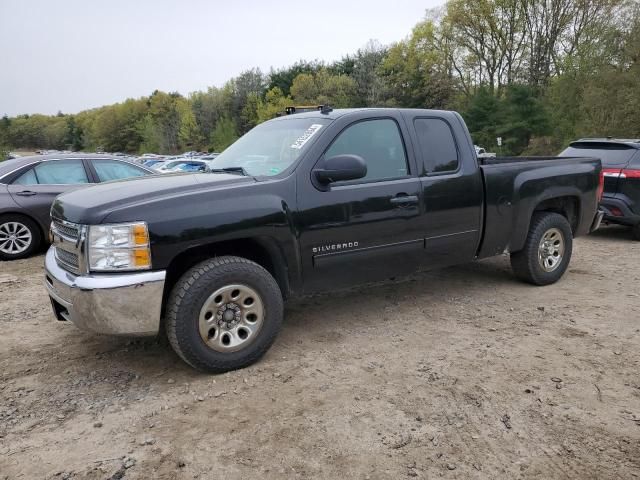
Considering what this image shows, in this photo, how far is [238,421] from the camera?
2.97 meters

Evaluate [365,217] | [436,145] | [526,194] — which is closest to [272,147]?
[365,217]

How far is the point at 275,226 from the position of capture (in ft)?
11.9

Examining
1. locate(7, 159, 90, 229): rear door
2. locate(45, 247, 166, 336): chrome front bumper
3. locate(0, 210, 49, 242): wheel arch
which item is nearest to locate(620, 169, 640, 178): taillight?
locate(45, 247, 166, 336): chrome front bumper

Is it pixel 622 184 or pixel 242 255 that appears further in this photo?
pixel 622 184

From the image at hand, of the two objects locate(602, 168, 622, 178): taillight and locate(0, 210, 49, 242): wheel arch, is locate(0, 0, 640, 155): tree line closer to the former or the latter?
locate(602, 168, 622, 178): taillight

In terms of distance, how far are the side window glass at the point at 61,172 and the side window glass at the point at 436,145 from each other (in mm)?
5597

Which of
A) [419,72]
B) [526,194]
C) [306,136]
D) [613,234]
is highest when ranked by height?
[419,72]

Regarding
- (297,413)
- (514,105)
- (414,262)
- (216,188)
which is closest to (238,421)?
(297,413)

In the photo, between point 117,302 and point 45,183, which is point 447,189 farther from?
point 45,183

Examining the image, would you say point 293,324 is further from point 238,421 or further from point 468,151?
point 468,151

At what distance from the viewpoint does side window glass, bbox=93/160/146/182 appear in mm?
7879

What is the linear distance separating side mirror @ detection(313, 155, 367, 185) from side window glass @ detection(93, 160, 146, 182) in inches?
200

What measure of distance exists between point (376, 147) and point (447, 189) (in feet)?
2.58

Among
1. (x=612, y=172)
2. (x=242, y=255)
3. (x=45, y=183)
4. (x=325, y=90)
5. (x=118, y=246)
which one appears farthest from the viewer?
(x=325, y=90)
